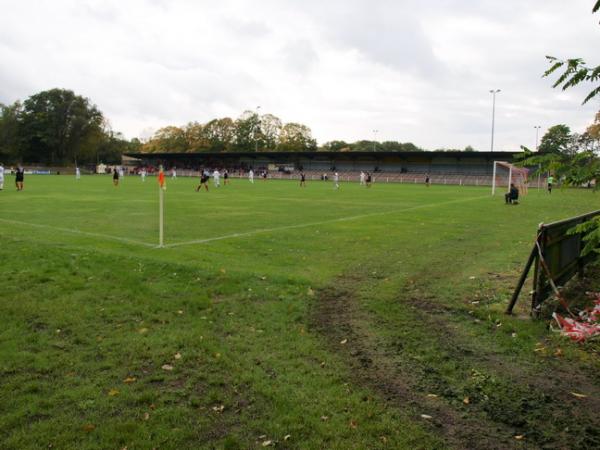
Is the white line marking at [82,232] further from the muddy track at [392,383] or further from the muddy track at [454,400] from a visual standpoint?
the muddy track at [454,400]

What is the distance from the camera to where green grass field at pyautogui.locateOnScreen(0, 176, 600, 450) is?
395 cm

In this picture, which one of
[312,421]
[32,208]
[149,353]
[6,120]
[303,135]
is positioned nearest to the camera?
[312,421]

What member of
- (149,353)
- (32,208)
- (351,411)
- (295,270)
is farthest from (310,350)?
(32,208)

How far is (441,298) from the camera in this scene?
781 centimetres

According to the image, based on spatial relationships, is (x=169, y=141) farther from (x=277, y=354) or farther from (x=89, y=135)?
(x=277, y=354)

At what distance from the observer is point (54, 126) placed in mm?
105125

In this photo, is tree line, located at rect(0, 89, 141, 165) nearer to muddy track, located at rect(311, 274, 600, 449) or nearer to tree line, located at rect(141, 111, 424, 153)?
tree line, located at rect(141, 111, 424, 153)

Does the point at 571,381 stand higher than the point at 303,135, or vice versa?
the point at 303,135

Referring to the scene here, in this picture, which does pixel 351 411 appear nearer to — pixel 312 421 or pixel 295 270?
pixel 312 421

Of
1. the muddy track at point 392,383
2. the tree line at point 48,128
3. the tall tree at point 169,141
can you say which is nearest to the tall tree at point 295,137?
the tall tree at point 169,141

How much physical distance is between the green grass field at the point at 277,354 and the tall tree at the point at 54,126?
107 meters

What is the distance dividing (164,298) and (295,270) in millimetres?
2930

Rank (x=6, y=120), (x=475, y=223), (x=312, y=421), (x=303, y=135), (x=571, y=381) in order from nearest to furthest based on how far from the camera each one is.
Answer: (x=312, y=421), (x=571, y=381), (x=475, y=223), (x=6, y=120), (x=303, y=135)

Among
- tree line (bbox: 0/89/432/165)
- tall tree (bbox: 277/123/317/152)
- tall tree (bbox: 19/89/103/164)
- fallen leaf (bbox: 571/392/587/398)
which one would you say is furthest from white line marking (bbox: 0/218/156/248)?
tall tree (bbox: 277/123/317/152)
